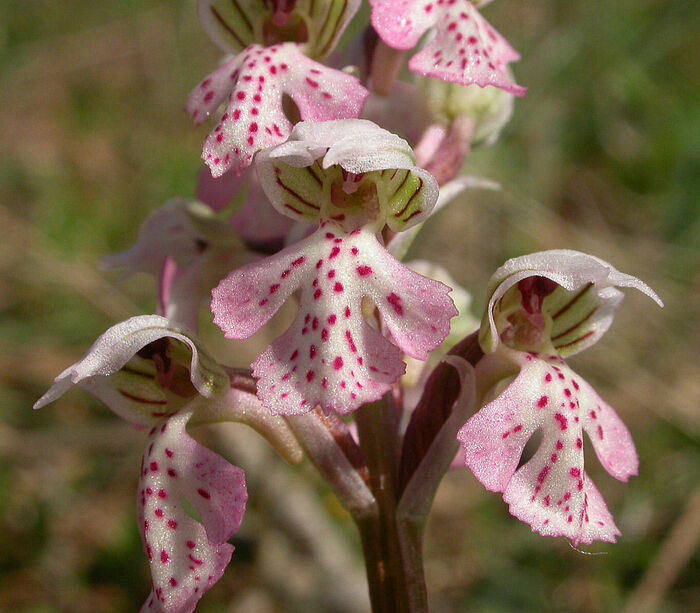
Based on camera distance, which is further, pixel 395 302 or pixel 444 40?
pixel 444 40

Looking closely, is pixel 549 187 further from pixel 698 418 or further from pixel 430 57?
pixel 430 57

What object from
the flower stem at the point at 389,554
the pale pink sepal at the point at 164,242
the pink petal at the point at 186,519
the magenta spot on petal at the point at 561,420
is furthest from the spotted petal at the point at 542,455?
the pale pink sepal at the point at 164,242

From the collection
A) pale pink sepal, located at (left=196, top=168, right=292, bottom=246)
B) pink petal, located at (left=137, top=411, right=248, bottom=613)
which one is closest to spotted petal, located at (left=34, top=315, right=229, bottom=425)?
pink petal, located at (left=137, top=411, right=248, bottom=613)

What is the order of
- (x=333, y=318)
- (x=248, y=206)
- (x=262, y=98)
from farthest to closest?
(x=248, y=206)
(x=262, y=98)
(x=333, y=318)

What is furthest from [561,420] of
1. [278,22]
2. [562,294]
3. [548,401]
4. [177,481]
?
[278,22]

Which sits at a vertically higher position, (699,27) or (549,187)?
(699,27)

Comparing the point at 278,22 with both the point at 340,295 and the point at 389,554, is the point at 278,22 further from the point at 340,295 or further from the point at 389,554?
the point at 389,554

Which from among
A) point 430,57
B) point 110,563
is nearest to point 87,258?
point 110,563
